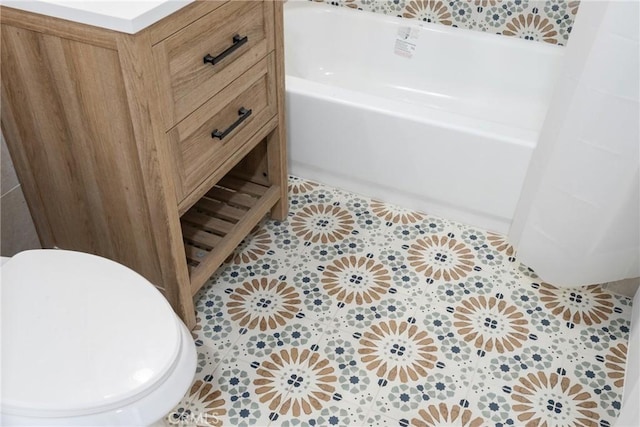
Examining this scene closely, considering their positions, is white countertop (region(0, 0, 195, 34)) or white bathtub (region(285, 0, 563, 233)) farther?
white bathtub (region(285, 0, 563, 233))

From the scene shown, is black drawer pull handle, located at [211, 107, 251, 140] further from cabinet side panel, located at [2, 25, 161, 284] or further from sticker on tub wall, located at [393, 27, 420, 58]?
sticker on tub wall, located at [393, 27, 420, 58]

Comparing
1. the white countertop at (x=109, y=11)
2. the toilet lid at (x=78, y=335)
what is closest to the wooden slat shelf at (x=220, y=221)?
the toilet lid at (x=78, y=335)

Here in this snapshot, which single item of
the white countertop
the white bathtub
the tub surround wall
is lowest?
the white bathtub

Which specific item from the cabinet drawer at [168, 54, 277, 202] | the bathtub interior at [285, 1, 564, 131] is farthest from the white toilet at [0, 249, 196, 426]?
the bathtub interior at [285, 1, 564, 131]

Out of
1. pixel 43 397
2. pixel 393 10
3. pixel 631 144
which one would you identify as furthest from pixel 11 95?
pixel 393 10

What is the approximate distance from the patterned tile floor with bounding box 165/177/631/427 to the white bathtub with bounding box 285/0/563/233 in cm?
15

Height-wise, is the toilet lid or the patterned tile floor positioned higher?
the toilet lid

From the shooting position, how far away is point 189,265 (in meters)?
1.67

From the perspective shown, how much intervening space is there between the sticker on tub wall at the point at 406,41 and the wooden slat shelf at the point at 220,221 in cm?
92

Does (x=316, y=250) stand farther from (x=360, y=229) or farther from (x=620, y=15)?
(x=620, y=15)

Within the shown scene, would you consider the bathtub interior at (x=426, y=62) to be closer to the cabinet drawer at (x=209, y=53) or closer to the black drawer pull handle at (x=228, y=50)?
the cabinet drawer at (x=209, y=53)

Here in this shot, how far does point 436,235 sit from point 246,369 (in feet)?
2.50

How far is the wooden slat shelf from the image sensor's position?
1.66m

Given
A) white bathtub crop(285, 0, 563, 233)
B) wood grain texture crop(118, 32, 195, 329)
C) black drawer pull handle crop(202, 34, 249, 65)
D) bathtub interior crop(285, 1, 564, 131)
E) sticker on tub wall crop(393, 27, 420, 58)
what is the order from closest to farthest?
wood grain texture crop(118, 32, 195, 329) → black drawer pull handle crop(202, 34, 249, 65) → white bathtub crop(285, 0, 563, 233) → bathtub interior crop(285, 1, 564, 131) → sticker on tub wall crop(393, 27, 420, 58)
